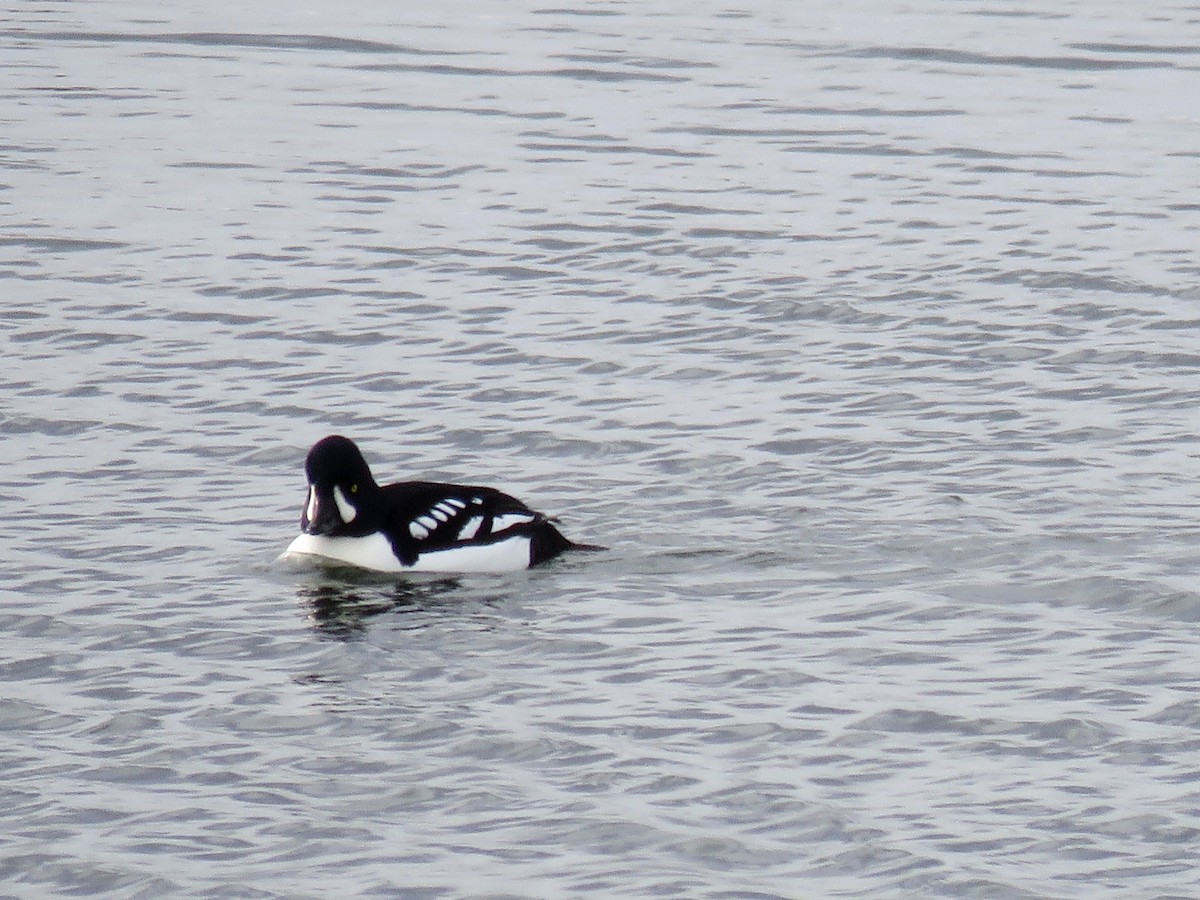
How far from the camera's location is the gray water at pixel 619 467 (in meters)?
8.67

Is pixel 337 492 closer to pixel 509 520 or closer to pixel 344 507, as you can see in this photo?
Answer: pixel 344 507

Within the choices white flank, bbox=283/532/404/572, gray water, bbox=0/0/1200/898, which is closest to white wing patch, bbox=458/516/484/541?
gray water, bbox=0/0/1200/898

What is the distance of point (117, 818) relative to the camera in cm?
862

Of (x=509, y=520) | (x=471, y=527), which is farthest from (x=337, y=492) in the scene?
(x=509, y=520)

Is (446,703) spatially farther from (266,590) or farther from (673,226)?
(673,226)

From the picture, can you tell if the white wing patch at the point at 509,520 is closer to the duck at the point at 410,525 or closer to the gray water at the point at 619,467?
the duck at the point at 410,525

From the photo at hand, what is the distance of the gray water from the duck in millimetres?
179

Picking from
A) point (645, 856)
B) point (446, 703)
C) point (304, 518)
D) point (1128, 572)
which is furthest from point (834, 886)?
point (304, 518)

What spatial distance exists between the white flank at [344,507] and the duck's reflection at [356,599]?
31 centimetres

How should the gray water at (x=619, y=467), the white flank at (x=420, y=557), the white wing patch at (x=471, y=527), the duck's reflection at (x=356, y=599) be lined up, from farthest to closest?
the white flank at (x=420, y=557), the white wing patch at (x=471, y=527), the duck's reflection at (x=356, y=599), the gray water at (x=619, y=467)

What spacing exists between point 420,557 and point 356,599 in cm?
73

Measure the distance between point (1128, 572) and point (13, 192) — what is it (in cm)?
1194

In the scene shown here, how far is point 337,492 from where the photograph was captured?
1229cm

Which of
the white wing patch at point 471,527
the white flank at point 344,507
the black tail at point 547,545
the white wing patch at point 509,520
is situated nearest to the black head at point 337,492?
the white flank at point 344,507
